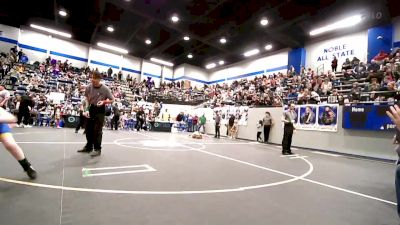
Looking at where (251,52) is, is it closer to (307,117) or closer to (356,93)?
(307,117)

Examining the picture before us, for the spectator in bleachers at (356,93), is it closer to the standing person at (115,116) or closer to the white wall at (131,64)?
the standing person at (115,116)

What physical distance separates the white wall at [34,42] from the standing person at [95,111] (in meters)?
24.6

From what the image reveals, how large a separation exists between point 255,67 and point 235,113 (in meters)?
11.7

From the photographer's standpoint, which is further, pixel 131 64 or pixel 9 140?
pixel 131 64

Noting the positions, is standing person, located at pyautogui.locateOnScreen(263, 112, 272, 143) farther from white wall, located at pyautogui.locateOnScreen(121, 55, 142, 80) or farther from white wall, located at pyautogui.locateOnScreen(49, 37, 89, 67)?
white wall, located at pyautogui.locateOnScreen(49, 37, 89, 67)

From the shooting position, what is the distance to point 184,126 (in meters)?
22.5

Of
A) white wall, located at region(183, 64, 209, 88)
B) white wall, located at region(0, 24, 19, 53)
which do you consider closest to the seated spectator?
white wall, located at region(183, 64, 209, 88)

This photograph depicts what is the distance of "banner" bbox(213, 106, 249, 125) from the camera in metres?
16.5

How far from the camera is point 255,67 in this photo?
27.3 metres

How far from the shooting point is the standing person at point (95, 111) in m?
5.70

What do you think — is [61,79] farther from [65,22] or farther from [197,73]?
[197,73]

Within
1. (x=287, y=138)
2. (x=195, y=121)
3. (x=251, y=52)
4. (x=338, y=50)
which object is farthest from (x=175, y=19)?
(x=287, y=138)

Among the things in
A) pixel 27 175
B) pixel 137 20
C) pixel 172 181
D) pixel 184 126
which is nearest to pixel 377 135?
pixel 172 181

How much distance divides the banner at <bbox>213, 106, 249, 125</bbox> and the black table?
13.5 feet
